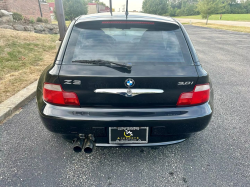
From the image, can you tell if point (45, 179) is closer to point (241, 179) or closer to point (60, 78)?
point (60, 78)

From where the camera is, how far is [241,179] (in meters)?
1.95

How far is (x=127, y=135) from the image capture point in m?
1.90

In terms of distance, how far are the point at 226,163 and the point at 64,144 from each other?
1997 millimetres

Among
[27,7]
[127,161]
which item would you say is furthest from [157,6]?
[127,161]

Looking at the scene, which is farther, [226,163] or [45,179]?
[226,163]

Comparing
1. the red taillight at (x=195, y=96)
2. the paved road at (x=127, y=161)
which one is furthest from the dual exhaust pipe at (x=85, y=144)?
the red taillight at (x=195, y=96)

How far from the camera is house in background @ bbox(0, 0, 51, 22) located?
18.5 meters

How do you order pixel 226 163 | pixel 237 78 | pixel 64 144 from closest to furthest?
1. pixel 226 163
2. pixel 64 144
3. pixel 237 78

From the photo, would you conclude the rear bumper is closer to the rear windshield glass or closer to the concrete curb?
the rear windshield glass

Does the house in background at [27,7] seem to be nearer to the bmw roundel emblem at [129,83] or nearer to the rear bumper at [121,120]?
the rear bumper at [121,120]

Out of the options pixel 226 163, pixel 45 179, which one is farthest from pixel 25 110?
pixel 226 163

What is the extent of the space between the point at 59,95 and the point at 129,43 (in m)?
0.91

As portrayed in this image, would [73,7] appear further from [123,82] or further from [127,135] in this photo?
[127,135]

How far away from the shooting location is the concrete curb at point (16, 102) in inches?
122
